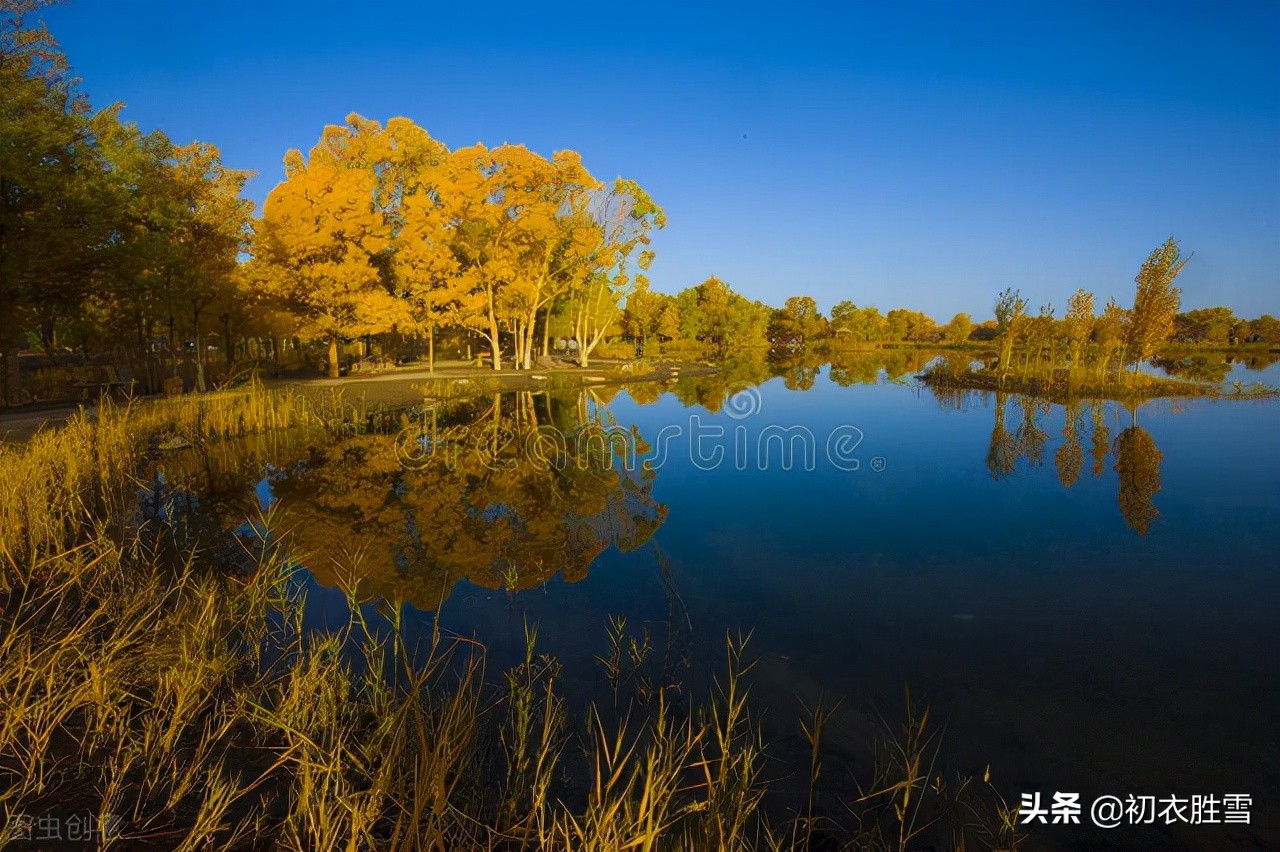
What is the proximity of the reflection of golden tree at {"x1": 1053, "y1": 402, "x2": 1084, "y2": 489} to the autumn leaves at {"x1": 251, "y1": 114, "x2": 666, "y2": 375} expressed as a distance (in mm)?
25484

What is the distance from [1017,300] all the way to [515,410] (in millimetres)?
27425

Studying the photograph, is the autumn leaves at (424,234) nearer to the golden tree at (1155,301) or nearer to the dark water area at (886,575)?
the dark water area at (886,575)

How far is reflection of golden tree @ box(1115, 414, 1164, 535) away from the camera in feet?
32.5

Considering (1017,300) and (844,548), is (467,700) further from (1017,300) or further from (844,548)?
(1017,300)

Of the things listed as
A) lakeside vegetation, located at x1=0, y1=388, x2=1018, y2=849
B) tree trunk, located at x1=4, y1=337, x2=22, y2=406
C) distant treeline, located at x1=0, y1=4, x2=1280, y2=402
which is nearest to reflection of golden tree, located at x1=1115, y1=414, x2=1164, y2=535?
lakeside vegetation, located at x1=0, y1=388, x2=1018, y2=849

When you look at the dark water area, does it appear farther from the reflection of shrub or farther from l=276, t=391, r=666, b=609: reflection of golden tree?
the reflection of shrub

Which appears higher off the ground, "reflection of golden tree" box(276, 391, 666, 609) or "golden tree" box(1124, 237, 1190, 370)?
"golden tree" box(1124, 237, 1190, 370)

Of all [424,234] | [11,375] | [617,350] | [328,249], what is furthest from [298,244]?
[617,350]

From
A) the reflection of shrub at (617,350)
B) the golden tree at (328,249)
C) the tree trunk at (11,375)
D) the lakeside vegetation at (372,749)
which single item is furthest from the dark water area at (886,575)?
the reflection of shrub at (617,350)

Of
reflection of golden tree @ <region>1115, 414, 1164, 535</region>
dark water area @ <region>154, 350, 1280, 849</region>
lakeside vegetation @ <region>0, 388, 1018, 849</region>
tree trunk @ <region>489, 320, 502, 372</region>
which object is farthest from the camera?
tree trunk @ <region>489, 320, 502, 372</region>

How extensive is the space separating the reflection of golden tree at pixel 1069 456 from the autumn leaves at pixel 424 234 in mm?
25484

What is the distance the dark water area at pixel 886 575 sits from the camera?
443 centimetres

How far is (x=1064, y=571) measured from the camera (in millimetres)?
7711

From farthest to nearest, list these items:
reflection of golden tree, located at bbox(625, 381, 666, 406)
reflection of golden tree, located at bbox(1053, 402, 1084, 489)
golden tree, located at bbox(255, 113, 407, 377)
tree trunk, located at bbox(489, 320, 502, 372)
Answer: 1. tree trunk, located at bbox(489, 320, 502, 372)
2. reflection of golden tree, located at bbox(625, 381, 666, 406)
3. golden tree, located at bbox(255, 113, 407, 377)
4. reflection of golden tree, located at bbox(1053, 402, 1084, 489)
